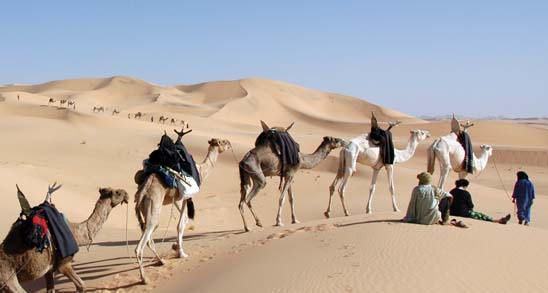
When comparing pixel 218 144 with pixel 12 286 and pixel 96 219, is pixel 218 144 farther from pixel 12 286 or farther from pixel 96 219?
pixel 12 286

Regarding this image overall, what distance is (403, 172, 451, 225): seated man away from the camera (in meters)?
8.85

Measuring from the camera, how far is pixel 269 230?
1077 cm

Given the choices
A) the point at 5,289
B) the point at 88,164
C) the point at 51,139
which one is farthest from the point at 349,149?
the point at 51,139

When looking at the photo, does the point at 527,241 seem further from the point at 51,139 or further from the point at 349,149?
the point at 51,139

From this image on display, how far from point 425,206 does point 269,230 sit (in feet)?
10.4

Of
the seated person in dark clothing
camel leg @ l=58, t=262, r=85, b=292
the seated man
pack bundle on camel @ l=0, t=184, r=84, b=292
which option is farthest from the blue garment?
pack bundle on camel @ l=0, t=184, r=84, b=292

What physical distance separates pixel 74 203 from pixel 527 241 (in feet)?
40.2

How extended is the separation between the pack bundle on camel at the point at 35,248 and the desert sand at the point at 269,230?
49.9 inches

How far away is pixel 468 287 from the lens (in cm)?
636

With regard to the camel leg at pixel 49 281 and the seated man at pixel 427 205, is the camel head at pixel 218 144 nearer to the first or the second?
the seated man at pixel 427 205

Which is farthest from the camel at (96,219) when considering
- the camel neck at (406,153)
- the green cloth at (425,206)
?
the camel neck at (406,153)

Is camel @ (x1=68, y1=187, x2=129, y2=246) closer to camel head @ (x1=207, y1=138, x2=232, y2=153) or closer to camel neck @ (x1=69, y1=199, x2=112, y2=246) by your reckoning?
camel neck @ (x1=69, y1=199, x2=112, y2=246)

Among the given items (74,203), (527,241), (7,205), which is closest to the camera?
(527,241)

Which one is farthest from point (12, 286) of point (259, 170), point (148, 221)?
point (259, 170)
